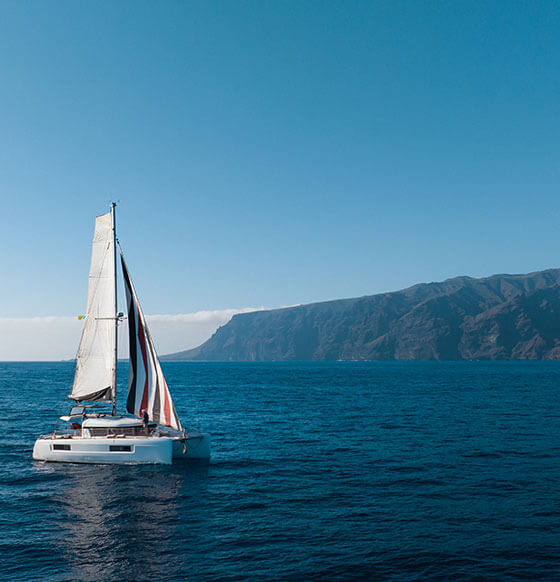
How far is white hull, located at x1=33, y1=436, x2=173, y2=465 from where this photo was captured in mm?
27312

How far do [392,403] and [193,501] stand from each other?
46.2 metres

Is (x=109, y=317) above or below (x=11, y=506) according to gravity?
above

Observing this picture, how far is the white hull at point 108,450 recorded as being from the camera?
1075 inches

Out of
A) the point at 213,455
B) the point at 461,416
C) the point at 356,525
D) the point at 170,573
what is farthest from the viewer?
the point at 461,416

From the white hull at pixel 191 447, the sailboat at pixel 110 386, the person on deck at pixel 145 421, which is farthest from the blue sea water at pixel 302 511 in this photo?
the person on deck at pixel 145 421

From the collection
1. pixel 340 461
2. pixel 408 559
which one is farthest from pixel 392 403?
pixel 408 559

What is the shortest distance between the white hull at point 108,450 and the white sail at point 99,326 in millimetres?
2867

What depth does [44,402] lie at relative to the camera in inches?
2667

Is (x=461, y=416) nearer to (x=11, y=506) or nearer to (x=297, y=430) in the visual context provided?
(x=297, y=430)

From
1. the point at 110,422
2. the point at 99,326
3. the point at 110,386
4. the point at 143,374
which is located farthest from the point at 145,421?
the point at 99,326

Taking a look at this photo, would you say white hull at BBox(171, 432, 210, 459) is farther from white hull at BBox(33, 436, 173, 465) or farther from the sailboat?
white hull at BBox(33, 436, 173, 465)

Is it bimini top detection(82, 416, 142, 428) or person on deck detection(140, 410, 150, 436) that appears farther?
person on deck detection(140, 410, 150, 436)

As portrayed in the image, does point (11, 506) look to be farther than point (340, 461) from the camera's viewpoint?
No

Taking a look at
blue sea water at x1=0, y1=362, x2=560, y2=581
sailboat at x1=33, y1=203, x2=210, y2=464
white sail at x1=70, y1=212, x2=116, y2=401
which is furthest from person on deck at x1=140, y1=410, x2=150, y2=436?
white sail at x1=70, y1=212, x2=116, y2=401
